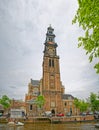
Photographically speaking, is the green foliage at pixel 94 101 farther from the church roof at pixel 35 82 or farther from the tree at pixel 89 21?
the tree at pixel 89 21

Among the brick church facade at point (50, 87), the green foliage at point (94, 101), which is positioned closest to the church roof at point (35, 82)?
the brick church facade at point (50, 87)

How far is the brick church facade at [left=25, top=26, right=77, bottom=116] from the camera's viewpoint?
71.6 meters

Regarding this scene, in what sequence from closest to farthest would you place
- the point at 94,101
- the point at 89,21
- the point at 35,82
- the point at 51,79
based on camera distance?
the point at 89,21 < the point at 94,101 < the point at 51,79 < the point at 35,82

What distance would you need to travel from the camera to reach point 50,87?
73.8 meters

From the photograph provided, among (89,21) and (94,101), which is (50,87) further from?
(89,21)

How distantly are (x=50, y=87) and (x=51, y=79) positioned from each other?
3750mm

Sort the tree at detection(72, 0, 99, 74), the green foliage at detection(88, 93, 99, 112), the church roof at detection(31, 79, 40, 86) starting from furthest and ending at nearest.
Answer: the church roof at detection(31, 79, 40, 86)
the green foliage at detection(88, 93, 99, 112)
the tree at detection(72, 0, 99, 74)

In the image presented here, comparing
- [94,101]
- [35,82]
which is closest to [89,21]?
[94,101]

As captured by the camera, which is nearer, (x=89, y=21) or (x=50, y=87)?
(x=89, y=21)

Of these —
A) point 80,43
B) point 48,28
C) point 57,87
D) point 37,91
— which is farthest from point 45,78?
point 80,43

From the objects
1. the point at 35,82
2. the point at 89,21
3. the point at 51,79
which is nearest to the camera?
the point at 89,21

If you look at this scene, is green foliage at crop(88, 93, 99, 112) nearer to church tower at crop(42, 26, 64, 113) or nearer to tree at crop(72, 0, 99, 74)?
church tower at crop(42, 26, 64, 113)

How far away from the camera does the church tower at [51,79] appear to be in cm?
7188

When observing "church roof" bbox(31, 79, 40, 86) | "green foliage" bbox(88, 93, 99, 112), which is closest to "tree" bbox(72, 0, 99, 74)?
"green foliage" bbox(88, 93, 99, 112)
